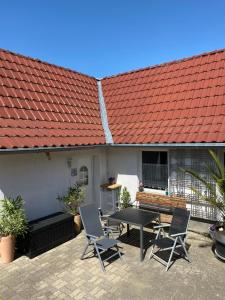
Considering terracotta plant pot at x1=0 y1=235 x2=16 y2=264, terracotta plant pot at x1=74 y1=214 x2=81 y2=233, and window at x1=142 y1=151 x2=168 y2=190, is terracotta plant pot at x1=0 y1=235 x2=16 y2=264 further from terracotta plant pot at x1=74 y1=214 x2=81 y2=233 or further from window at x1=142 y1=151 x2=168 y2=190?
window at x1=142 y1=151 x2=168 y2=190

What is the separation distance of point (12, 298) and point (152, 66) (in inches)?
405

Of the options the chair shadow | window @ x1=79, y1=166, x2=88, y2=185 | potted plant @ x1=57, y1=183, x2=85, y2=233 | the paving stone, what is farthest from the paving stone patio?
window @ x1=79, y1=166, x2=88, y2=185

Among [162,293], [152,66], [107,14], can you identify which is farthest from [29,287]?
[107,14]

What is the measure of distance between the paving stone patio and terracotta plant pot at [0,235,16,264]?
185 millimetres

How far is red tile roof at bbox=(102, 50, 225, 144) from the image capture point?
28.5 ft

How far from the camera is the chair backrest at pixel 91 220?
7.09 meters

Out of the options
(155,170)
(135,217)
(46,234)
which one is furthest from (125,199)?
(46,234)

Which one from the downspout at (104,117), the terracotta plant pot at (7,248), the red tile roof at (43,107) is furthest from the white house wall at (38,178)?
the downspout at (104,117)

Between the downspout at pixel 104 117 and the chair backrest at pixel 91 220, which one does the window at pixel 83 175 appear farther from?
the chair backrest at pixel 91 220

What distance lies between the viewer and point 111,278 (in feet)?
19.5

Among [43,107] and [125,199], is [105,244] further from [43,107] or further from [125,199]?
[43,107]

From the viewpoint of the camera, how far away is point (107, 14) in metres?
12.9

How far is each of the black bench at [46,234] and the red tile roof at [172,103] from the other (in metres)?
3.51

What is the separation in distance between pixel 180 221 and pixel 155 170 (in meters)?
2.95
